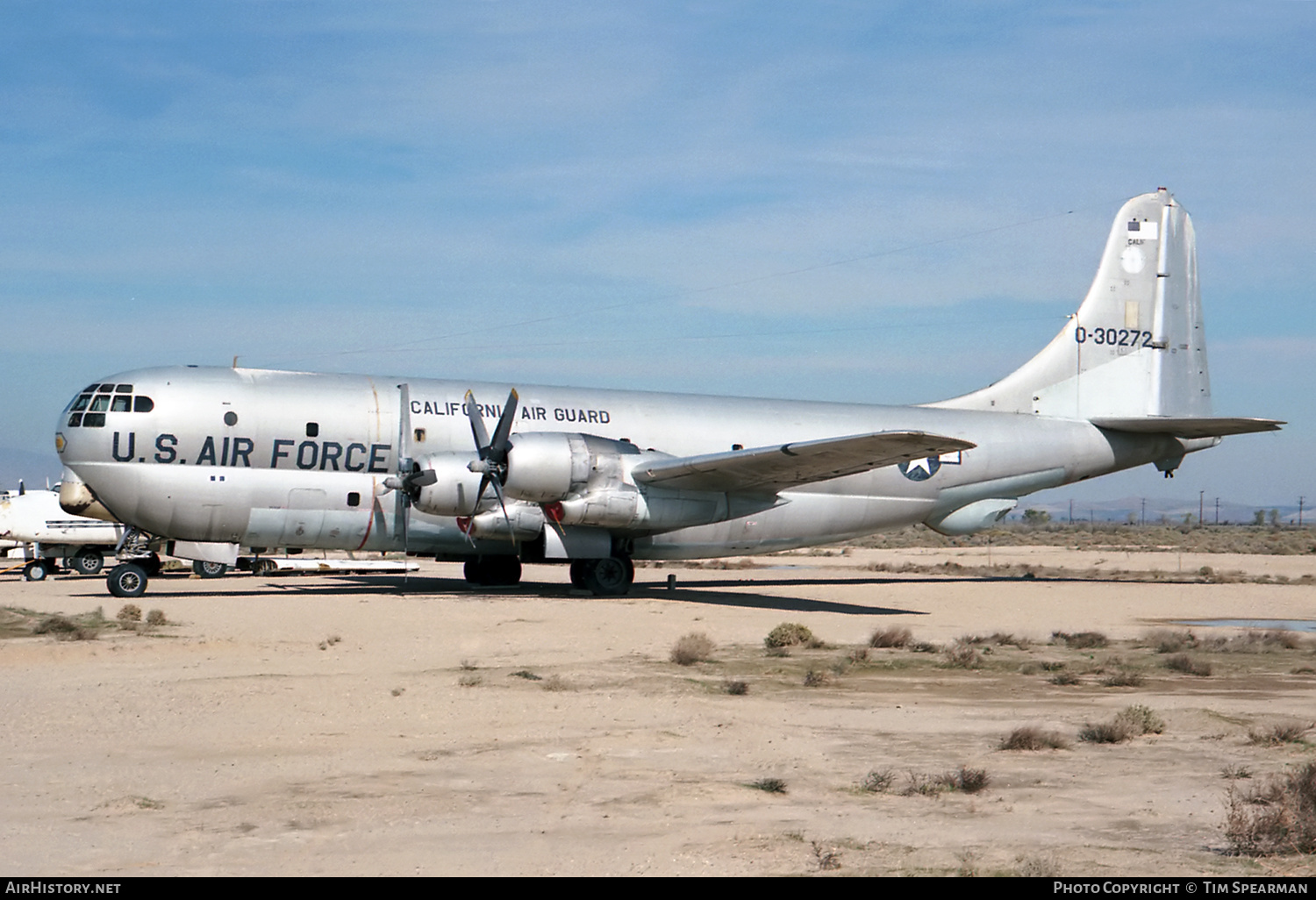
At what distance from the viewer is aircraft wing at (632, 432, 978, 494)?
77.8 feet

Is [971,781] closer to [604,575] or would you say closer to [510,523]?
[510,523]

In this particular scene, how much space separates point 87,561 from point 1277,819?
36.8m

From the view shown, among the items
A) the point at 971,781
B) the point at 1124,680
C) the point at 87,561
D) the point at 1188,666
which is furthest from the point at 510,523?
the point at 87,561

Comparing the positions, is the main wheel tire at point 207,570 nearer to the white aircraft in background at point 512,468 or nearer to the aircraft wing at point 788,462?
the white aircraft in background at point 512,468

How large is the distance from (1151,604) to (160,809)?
79.0 ft

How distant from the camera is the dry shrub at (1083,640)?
18753mm

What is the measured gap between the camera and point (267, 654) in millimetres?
16359

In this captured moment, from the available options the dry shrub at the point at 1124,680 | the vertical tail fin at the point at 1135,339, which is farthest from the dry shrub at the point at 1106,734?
the vertical tail fin at the point at 1135,339

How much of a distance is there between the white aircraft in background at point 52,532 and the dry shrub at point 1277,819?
3465 centimetres

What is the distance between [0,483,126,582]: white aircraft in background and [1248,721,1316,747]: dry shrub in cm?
3317

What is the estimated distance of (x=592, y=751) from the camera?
1020cm

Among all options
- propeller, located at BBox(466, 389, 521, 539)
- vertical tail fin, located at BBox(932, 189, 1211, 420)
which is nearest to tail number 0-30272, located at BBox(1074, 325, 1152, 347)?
vertical tail fin, located at BBox(932, 189, 1211, 420)
